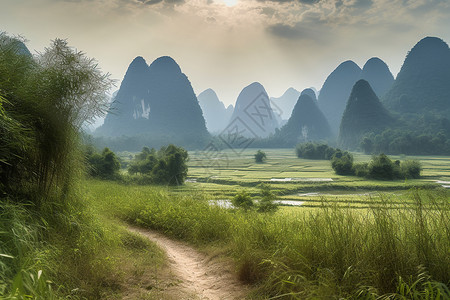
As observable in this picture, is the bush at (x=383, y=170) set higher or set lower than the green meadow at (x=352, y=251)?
lower

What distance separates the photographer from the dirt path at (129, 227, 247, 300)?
8.76ft

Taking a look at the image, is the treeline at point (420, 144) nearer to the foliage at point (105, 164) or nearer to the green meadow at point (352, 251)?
the foliage at point (105, 164)

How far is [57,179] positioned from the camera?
10.2 feet

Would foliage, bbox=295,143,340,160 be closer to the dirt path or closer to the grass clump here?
the dirt path

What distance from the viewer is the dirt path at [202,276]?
2669 millimetres

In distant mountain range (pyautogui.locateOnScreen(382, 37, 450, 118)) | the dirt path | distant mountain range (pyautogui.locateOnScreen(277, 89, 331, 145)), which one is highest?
distant mountain range (pyautogui.locateOnScreen(382, 37, 450, 118))

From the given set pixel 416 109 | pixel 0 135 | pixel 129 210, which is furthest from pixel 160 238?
pixel 416 109

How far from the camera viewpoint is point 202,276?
312 centimetres

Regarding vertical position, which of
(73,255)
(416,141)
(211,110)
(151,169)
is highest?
(211,110)

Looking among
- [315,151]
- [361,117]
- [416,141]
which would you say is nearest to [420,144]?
[416,141]

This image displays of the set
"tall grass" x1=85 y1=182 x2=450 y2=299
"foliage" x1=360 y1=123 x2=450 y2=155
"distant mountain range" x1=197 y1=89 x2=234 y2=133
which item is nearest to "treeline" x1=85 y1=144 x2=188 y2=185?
"tall grass" x1=85 y1=182 x2=450 y2=299

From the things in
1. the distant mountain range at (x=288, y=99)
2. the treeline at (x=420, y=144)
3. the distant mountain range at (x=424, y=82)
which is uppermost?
the distant mountain range at (x=288, y=99)

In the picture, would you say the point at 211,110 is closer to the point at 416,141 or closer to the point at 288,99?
the point at 288,99

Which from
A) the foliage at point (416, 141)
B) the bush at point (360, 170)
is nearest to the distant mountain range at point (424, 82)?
the foliage at point (416, 141)
